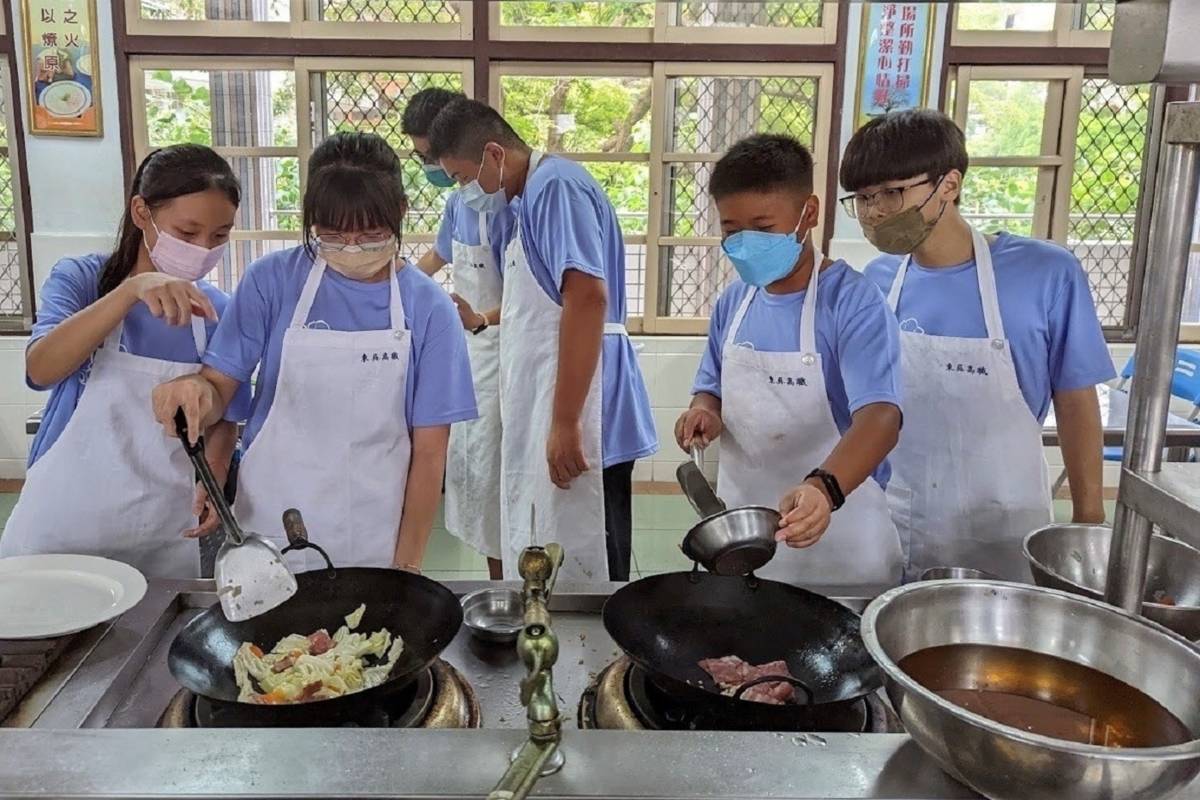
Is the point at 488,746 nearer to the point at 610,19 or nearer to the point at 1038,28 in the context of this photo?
the point at 610,19

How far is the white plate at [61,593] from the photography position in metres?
1.26

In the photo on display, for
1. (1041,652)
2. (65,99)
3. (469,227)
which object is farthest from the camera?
(65,99)

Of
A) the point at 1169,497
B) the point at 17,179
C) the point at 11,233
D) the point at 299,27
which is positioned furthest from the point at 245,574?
the point at 11,233

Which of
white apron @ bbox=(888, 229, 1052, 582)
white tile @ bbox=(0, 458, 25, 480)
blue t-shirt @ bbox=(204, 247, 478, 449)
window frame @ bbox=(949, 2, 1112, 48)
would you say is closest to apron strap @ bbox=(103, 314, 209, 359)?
blue t-shirt @ bbox=(204, 247, 478, 449)

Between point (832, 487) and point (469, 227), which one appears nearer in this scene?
point (832, 487)

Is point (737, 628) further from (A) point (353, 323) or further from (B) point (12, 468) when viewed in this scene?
(B) point (12, 468)

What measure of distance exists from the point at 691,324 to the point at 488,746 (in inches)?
162

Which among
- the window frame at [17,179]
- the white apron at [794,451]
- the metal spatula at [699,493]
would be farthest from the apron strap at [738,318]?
the window frame at [17,179]

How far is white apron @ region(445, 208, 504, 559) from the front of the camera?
3111 millimetres

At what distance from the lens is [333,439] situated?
6.15ft

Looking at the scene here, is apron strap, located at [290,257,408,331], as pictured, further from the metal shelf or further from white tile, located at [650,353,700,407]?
white tile, located at [650,353,700,407]

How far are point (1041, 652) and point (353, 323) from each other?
136cm

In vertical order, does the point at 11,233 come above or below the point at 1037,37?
below

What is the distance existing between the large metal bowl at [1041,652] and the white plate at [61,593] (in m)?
1.04
